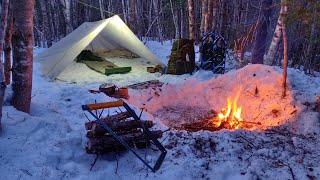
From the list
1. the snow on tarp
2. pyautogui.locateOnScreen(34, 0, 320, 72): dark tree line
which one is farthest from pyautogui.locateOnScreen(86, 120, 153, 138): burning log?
pyautogui.locateOnScreen(34, 0, 320, 72): dark tree line

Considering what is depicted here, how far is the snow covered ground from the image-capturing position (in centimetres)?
475

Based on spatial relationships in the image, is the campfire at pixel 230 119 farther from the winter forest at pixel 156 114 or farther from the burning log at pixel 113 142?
the burning log at pixel 113 142

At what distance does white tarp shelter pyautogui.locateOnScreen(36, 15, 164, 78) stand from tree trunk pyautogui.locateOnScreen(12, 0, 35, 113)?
178 inches

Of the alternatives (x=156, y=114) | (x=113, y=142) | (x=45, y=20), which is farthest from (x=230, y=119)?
(x=45, y=20)

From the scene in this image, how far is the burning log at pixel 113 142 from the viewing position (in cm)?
496

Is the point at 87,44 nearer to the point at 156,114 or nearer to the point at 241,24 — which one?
the point at 156,114

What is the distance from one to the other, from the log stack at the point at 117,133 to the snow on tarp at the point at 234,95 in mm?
2621

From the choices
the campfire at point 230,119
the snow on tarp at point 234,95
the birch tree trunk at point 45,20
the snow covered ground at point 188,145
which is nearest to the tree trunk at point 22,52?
the snow covered ground at point 188,145

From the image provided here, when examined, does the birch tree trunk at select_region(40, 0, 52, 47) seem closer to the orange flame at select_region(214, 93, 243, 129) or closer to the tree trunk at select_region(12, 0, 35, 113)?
the tree trunk at select_region(12, 0, 35, 113)

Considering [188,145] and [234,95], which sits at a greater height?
[234,95]

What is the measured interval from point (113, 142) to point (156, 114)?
3.29 metres

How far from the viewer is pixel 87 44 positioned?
10.9m

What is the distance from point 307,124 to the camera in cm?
643

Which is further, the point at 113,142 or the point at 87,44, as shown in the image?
the point at 87,44
